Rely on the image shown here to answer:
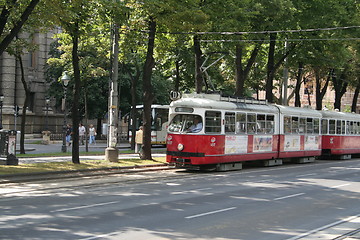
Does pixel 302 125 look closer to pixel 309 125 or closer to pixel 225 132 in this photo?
pixel 309 125

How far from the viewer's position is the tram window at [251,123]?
24.8 metres

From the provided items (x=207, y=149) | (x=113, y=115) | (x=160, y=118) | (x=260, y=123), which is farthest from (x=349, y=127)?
(x=113, y=115)

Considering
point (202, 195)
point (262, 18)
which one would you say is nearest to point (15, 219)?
point (202, 195)

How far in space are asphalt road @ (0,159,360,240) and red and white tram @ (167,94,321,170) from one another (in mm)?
2391

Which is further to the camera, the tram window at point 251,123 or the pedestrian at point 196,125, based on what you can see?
the tram window at point 251,123

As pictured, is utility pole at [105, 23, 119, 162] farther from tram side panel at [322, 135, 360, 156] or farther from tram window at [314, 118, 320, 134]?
tram side panel at [322, 135, 360, 156]

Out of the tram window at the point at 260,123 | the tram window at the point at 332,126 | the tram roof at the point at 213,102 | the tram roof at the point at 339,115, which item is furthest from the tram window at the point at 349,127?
the tram roof at the point at 213,102

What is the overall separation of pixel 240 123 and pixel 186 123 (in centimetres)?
308

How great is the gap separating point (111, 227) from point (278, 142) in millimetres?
18688

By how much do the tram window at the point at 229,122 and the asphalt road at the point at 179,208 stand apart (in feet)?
12.0

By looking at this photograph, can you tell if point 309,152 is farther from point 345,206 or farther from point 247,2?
point 345,206

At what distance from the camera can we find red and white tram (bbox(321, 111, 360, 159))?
113 feet

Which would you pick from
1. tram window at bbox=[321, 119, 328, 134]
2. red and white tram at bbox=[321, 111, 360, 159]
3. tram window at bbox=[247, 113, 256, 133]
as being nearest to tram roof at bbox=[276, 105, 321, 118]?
tram window at bbox=[321, 119, 328, 134]

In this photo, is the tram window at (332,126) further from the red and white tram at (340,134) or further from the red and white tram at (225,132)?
the red and white tram at (225,132)
